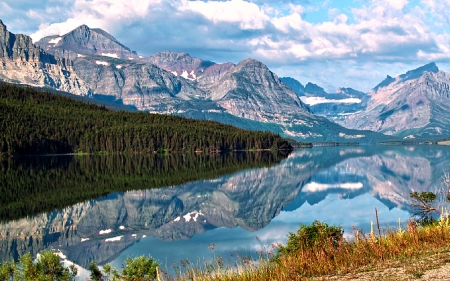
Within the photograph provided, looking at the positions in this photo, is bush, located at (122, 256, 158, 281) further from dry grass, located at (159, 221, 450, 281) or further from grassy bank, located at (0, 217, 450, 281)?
dry grass, located at (159, 221, 450, 281)

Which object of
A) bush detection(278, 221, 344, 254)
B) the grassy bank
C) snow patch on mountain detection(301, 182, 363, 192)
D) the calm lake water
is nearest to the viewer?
the grassy bank

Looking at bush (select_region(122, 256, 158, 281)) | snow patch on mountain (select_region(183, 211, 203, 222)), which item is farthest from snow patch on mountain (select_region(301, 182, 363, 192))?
bush (select_region(122, 256, 158, 281))

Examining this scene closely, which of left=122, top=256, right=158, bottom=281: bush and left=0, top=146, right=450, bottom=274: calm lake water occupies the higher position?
left=122, top=256, right=158, bottom=281: bush

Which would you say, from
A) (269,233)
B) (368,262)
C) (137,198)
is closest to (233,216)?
(269,233)

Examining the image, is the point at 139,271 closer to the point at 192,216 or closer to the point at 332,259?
the point at 332,259

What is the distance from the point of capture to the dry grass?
1897 cm

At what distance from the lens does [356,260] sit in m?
20.6

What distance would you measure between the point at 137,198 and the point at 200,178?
2831 cm

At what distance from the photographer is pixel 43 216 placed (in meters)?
50.4

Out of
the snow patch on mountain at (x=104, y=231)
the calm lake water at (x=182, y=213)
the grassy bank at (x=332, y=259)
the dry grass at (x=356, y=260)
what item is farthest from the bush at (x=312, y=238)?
the snow patch on mountain at (x=104, y=231)

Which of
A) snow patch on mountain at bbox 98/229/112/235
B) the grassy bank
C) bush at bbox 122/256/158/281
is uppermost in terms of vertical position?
the grassy bank

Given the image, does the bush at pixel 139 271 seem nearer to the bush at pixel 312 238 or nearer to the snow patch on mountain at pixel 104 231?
the bush at pixel 312 238

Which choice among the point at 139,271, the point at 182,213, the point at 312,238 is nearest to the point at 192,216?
the point at 182,213

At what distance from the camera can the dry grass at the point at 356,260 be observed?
1897cm
